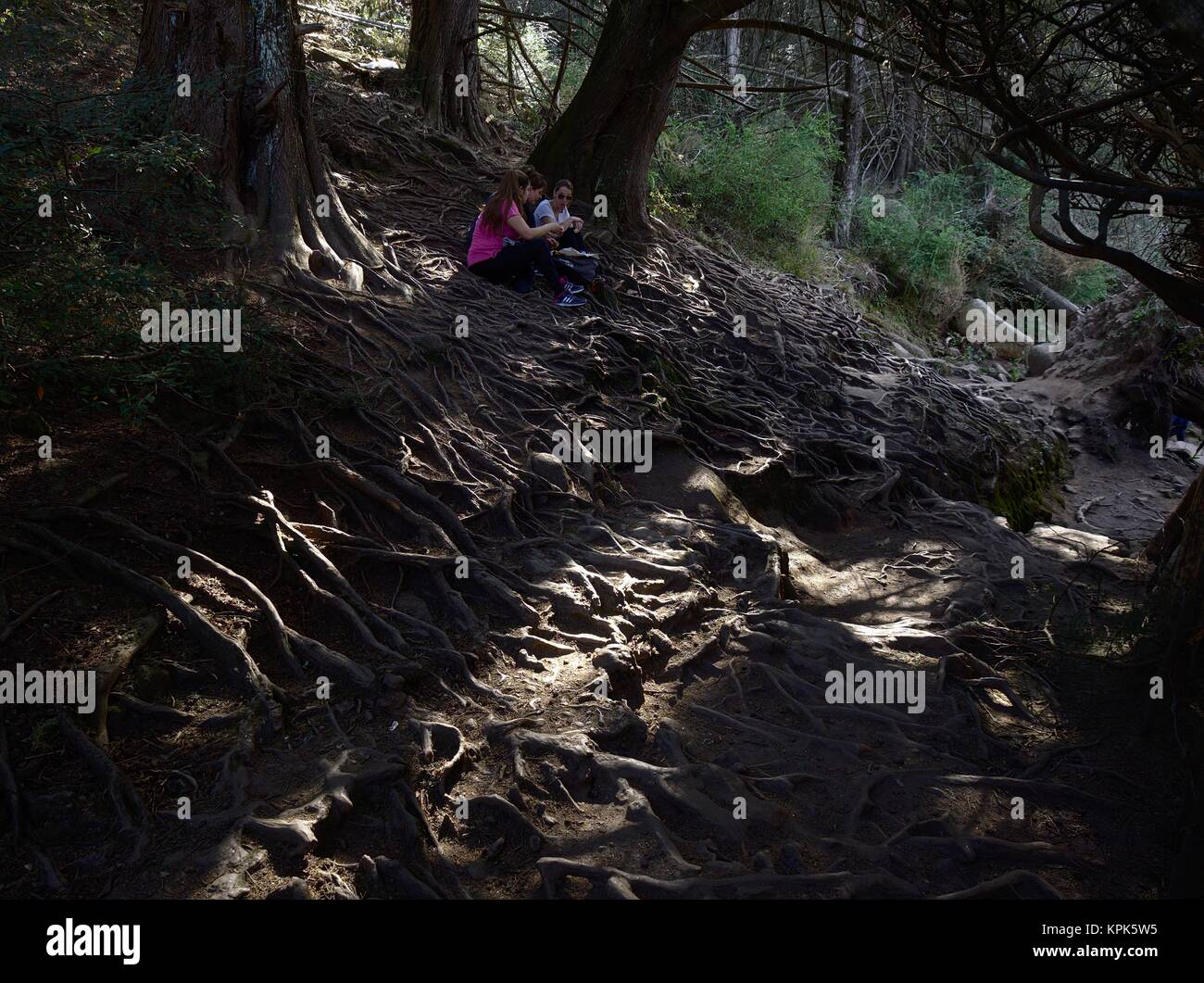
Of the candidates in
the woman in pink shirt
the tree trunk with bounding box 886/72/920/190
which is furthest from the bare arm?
the tree trunk with bounding box 886/72/920/190

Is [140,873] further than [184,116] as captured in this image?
No

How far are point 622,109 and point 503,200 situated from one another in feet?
7.91

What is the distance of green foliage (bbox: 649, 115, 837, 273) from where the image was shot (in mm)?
14148

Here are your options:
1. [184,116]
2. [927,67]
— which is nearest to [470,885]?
[927,67]

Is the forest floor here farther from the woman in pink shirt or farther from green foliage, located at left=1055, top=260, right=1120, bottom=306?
green foliage, located at left=1055, top=260, right=1120, bottom=306

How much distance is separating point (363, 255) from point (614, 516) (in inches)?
124

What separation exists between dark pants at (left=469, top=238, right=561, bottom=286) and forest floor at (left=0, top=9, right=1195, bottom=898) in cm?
74

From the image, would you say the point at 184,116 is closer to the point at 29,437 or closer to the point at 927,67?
the point at 29,437

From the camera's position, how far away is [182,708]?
3.75 metres

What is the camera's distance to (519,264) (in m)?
8.49

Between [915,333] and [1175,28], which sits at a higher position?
[915,333]

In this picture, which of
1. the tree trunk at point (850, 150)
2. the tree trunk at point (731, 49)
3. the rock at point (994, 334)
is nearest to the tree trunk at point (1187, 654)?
the rock at point (994, 334)

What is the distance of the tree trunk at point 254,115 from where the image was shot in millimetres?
6520

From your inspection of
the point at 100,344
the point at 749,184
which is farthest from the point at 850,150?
the point at 100,344
